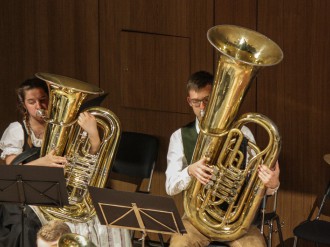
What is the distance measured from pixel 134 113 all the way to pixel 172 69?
481mm

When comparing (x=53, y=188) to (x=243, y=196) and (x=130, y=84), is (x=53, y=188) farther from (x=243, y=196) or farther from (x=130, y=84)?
(x=130, y=84)

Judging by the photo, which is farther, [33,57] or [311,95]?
[33,57]

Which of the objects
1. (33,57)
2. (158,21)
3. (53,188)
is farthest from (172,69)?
(53,188)

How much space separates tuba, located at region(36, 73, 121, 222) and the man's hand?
58cm

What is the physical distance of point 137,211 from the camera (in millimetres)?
4605

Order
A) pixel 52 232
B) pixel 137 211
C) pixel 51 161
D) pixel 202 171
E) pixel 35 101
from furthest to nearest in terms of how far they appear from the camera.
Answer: pixel 35 101, pixel 51 161, pixel 202 171, pixel 137 211, pixel 52 232

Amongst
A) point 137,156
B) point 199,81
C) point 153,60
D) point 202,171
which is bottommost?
point 137,156

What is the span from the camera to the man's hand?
193 inches

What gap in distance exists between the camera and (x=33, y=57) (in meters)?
7.37

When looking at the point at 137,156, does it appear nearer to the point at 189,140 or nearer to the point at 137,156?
the point at 137,156

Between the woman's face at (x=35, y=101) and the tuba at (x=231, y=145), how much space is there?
45.7 inches

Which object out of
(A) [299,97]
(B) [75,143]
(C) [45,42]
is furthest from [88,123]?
(C) [45,42]

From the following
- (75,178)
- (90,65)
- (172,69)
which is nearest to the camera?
(75,178)

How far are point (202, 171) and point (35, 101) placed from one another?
1.33 meters
